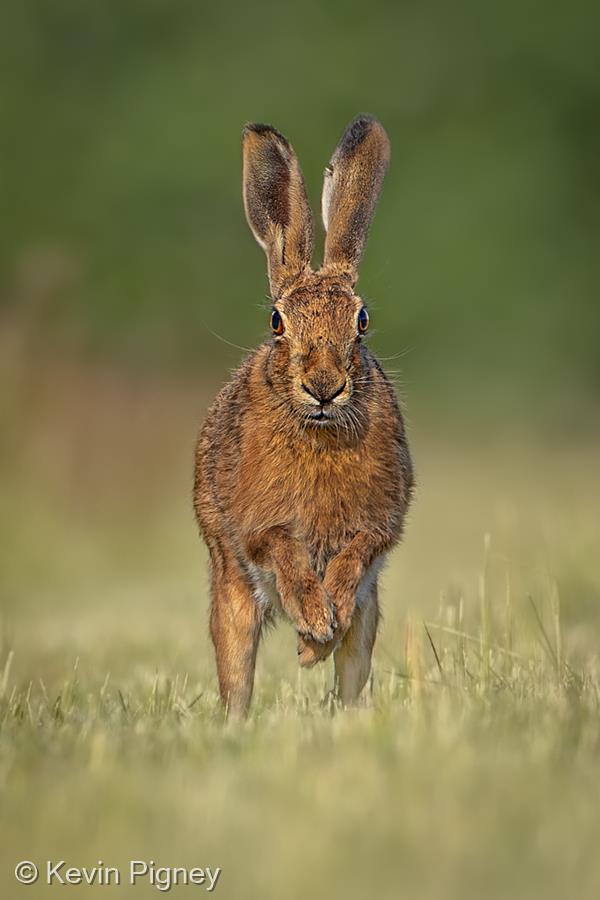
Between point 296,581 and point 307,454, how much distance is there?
2.04ft

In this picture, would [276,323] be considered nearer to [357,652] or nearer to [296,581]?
[296,581]

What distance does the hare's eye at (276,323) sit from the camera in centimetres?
663

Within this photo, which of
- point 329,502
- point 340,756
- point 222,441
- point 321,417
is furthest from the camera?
point 222,441

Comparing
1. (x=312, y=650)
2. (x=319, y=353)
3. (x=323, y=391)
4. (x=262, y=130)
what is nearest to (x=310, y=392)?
(x=323, y=391)

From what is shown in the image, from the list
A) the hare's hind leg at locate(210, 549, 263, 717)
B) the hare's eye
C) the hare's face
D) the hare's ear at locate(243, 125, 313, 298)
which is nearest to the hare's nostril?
the hare's face

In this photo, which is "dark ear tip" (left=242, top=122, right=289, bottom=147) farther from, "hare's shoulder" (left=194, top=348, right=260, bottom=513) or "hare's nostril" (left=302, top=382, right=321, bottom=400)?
"hare's nostril" (left=302, top=382, right=321, bottom=400)

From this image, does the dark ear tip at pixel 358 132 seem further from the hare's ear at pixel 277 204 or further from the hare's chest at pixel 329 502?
the hare's chest at pixel 329 502

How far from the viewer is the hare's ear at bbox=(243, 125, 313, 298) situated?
23.2 ft

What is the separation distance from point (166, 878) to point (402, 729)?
1315 millimetres

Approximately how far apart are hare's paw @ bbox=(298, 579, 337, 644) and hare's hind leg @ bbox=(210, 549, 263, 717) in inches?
18.6

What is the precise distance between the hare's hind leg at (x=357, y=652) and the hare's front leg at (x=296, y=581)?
1.30 ft

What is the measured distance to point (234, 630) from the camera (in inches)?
266

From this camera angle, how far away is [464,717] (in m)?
4.95

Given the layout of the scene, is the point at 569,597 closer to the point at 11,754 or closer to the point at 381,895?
the point at 11,754
